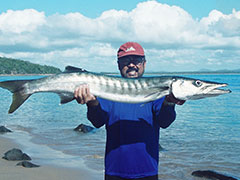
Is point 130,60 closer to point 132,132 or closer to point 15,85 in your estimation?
A: point 132,132

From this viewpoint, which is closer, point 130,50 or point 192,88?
point 192,88

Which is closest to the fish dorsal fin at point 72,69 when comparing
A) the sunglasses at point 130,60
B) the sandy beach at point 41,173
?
the sunglasses at point 130,60

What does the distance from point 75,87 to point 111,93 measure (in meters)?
0.55

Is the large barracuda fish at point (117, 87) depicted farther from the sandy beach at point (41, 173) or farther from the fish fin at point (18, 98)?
the sandy beach at point (41, 173)

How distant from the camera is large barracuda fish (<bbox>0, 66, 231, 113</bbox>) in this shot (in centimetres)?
403

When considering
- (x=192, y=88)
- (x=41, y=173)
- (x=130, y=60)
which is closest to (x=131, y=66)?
(x=130, y=60)

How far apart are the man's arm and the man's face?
0.64 meters

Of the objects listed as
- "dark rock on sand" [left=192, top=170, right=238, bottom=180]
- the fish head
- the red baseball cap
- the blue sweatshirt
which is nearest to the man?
the blue sweatshirt

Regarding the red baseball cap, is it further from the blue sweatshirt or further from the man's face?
the blue sweatshirt

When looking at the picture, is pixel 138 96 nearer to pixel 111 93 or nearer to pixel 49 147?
pixel 111 93

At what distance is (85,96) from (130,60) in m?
0.87

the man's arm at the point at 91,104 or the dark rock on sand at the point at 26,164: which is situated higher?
the man's arm at the point at 91,104

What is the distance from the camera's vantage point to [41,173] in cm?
851

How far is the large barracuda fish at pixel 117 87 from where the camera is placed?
403cm
